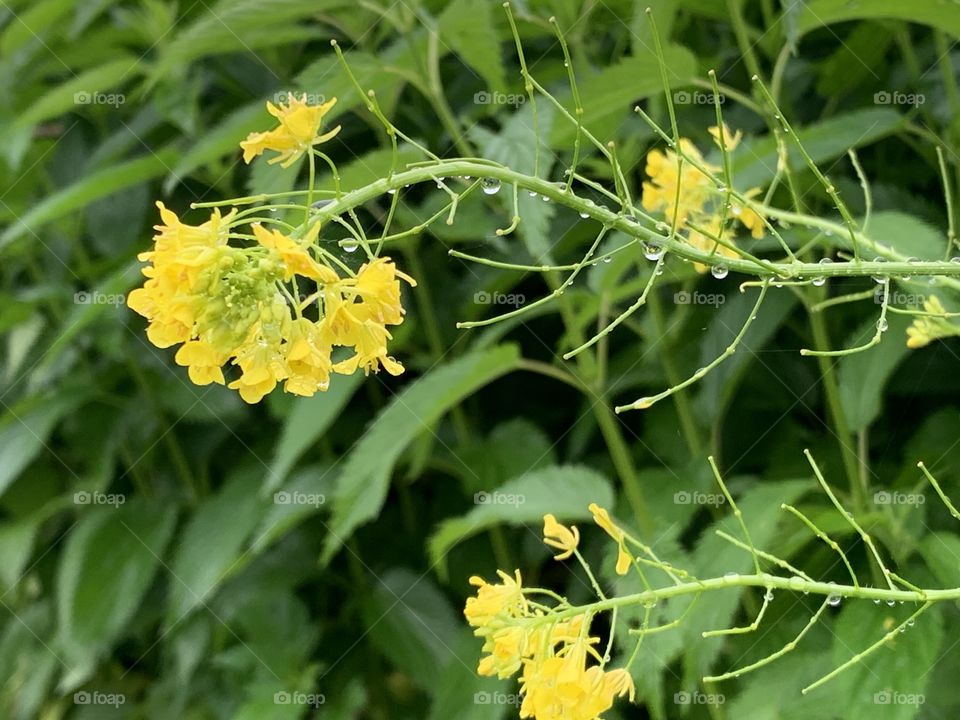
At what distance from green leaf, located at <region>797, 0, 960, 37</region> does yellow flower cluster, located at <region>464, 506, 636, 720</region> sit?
0.51 metres

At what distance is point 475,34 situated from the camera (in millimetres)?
878

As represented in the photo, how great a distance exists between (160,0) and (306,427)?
662 mm

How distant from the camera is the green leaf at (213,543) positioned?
1114mm

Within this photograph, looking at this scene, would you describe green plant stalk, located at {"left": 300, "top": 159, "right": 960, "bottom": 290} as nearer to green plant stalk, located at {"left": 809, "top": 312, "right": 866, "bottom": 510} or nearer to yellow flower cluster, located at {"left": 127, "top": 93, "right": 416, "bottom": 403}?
yellow flower cluster, located at {"left": 127, "top": 93, "right": 416, "bottom": 403}

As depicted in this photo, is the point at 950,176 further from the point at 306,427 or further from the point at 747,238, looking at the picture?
the point at 306,427

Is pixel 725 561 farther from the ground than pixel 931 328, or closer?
closer

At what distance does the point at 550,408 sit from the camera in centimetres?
127

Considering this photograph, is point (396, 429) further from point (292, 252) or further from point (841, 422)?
point (292, 252)

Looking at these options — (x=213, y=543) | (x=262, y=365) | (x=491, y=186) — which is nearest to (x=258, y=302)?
(x=262, y=365)

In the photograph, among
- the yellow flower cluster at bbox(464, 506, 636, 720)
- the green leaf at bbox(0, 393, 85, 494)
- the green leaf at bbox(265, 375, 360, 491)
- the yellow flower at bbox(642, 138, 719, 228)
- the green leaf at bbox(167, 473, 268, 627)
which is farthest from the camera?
the green leaf at bbox(0, 393, 85, 494)

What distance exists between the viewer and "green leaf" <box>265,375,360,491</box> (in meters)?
0.95

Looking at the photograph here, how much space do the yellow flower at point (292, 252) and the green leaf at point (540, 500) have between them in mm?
505

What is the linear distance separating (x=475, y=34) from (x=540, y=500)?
1.37 ft

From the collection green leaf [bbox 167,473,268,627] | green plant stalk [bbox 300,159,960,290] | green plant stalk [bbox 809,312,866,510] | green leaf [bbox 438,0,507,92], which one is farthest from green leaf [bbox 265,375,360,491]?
green plant stalk [bbox 300,159,960,290]
